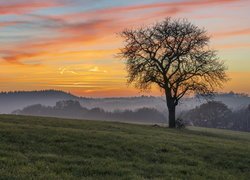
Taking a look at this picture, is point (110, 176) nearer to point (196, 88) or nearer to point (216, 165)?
point (216, 165)

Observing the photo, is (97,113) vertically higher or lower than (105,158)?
higher

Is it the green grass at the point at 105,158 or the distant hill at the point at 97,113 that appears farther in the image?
the distant hill at the point at 97,113

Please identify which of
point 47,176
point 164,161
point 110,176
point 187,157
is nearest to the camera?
point 47,176

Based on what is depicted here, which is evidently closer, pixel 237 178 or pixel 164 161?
pixel 237 178

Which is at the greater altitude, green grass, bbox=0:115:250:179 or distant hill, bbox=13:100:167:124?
distant hill, bbox=13:100:167:124

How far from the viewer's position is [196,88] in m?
59.7

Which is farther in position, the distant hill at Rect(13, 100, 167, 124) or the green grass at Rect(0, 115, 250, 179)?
the distant hill at Rect(13, 100, 167, 124)

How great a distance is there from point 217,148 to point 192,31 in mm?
32400

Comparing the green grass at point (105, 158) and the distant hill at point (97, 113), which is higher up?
the distant hill at point (97, 113)

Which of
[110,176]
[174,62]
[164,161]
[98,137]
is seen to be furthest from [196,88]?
[110,176]

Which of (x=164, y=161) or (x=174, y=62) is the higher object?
(x=174, y=62)

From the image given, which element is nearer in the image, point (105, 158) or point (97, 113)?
point (105, 158)

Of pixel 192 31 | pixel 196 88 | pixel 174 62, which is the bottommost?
pixel 196 88

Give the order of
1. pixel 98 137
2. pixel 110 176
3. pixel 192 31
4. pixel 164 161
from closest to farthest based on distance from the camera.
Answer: pixel 110 176
pixel 164 161
pixel 98 137
pixel 192 31
